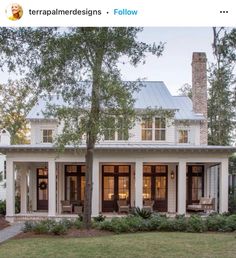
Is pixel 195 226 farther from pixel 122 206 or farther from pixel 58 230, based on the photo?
pixel 122 206

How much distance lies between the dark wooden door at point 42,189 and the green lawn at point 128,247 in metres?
9.80

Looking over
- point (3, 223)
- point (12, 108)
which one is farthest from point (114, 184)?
point (12, 108)

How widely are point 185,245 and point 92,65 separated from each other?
21.0ft

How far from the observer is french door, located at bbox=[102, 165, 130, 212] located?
22156 millimetres

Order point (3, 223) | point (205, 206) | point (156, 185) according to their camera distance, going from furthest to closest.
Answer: point (156, 185)
point (205, 206)
point (3, 223)

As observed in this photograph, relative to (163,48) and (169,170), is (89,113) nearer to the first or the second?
(163,48)

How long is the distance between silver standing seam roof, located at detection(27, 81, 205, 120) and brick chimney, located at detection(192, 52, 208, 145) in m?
0.58

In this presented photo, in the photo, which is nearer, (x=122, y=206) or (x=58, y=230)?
(x=58, y=230)

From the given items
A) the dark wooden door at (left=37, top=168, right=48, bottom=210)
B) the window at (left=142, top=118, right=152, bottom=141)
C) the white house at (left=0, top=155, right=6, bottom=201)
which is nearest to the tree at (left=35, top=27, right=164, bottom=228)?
the window at (left=142, top=118, right=152, bottom=141)

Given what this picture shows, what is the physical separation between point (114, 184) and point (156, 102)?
5094 millimetres

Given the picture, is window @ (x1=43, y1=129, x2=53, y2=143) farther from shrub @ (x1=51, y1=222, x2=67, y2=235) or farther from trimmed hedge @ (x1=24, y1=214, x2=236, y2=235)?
shrub @ (x1=51, y1=222, x2=67, y2=235)

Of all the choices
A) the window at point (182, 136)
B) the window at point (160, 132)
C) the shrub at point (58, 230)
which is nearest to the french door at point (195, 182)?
the window at point (182, 136)

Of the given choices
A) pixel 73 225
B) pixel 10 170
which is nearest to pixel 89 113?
pixel 73 225
